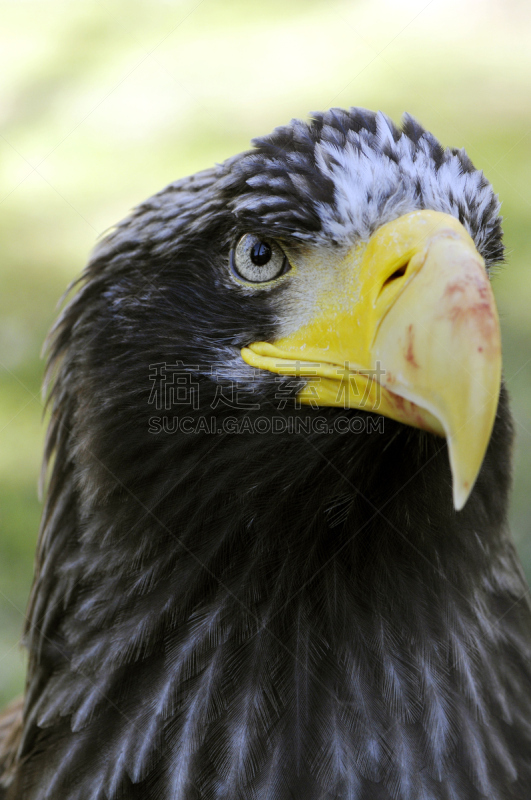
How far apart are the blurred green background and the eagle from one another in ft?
7.76

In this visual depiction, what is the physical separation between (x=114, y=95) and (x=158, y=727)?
18.9 ft

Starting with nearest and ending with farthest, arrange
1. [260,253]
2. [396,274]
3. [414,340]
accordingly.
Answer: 1. [414,340]
2. [396,274]
3. [260,253]

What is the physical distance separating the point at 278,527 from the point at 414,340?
0.48 m

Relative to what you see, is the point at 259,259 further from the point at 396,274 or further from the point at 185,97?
the point at 185,97

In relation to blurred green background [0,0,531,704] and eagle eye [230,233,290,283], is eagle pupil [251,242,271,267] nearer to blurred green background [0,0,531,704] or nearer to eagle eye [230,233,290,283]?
eagle eye [230,233,290,283]

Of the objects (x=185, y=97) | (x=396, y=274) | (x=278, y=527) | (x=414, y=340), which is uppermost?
(x=185, y=97)

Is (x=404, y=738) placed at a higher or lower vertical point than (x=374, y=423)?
lower

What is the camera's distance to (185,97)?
6.11m

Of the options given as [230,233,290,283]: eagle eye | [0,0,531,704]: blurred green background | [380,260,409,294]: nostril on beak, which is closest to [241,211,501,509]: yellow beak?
[380,260,409,294]: nostril on beak

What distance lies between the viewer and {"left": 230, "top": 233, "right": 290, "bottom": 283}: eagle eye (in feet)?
4.79

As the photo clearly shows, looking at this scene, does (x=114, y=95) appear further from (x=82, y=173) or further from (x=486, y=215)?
(x=486, y=215)

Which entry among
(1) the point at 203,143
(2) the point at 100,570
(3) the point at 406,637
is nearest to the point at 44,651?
(2) the point at 100,570

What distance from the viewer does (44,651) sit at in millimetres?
1650

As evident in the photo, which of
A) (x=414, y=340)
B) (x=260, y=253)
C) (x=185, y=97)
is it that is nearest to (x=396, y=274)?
(x=414, y=340)
